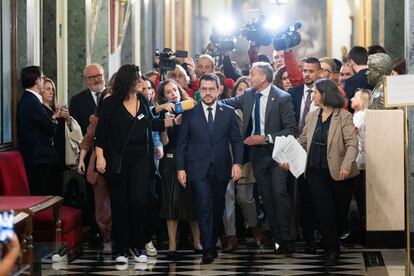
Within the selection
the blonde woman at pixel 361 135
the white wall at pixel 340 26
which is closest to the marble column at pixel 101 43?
the blonde woman at pixel 361 135

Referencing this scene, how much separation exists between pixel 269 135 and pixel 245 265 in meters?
1.38

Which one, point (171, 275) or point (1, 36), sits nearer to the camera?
point (171, 275)

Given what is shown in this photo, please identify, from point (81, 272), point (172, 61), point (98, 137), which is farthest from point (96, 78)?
point (81, 272)

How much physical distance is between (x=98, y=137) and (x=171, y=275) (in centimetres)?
147

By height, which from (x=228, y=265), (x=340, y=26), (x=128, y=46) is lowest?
(x=228, y=265)

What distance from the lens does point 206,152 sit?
11.3 m

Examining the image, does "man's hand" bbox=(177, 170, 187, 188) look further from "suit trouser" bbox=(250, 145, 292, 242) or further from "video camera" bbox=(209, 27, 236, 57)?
"video camera" bbox=(209, 27, 236, 57)

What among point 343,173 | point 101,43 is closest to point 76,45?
point 101,43

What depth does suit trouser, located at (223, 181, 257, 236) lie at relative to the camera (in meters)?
12.0

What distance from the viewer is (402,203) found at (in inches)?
464

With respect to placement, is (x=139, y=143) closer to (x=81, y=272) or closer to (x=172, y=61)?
(x=81, y=272)

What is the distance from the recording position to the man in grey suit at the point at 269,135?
38.4 ft

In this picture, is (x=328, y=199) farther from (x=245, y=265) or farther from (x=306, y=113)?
(x=306, y=113)

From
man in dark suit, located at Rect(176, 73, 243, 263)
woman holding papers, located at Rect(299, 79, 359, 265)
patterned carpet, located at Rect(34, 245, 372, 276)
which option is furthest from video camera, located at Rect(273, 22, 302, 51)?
patterned carpet, located at Rect(34, 245, 372, 276)
